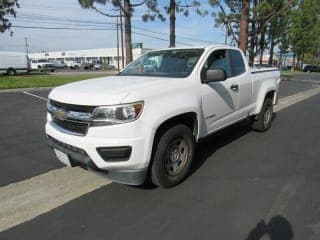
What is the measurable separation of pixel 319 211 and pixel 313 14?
170 feet

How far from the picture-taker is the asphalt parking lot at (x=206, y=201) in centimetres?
321

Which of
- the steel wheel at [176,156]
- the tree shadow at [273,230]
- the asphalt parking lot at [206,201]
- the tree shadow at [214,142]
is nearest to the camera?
the tree shadow at [273,230]

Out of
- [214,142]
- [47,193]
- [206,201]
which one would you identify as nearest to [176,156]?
[206,201]

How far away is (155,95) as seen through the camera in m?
3.72

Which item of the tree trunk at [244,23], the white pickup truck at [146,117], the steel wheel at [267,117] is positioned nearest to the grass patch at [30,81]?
the tree trunk at [244,23]

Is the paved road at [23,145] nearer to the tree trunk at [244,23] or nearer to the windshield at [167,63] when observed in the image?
the windshield at [167,63]

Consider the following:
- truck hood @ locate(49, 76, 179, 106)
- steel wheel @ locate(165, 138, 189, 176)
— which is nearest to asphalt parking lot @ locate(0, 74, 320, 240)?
steel wheel @ locate(165, 138, 189, 176)

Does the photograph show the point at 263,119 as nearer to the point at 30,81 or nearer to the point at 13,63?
the point at 30,81

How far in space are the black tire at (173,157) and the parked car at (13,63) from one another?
35020 millimetres

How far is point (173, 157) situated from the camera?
420 cm

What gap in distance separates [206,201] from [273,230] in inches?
33.9

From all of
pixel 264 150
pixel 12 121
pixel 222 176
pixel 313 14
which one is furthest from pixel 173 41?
pixel 313 14

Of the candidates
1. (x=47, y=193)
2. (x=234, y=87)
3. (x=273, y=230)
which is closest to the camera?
(x=273, y=230)

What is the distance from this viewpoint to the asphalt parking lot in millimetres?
3205
